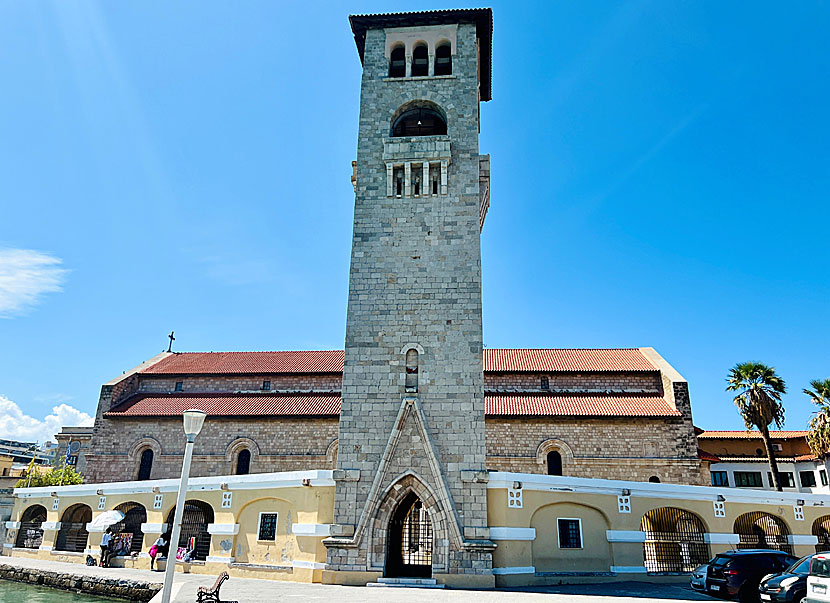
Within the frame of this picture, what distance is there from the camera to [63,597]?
18.0 m

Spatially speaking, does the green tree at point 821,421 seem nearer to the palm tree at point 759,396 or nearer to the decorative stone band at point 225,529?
the palm tree at point 759,396

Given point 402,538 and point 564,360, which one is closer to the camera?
point 402,538

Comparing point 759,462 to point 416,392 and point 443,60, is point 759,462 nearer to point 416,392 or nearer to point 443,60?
point 416,392

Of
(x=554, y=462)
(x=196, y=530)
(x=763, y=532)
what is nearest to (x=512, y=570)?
(x=763, y=532)

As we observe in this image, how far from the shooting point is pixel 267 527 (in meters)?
18.9

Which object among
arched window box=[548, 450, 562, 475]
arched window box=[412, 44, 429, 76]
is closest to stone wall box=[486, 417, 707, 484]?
arched window box=[548, 450, 562, 475]

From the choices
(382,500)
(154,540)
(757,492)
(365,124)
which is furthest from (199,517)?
(757,492)

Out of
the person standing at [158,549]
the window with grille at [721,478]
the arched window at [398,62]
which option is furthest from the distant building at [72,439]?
the window with grille at [721,478]

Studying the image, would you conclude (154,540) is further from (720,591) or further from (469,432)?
(720,591)

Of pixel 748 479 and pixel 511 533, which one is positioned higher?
pixel 748 479

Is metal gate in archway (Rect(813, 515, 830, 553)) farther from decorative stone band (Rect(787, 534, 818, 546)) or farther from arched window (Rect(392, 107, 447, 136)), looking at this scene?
arched window (Rect(392, 107, 447, 136))

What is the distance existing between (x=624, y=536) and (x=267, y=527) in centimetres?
1194

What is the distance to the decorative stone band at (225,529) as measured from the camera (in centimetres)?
1912

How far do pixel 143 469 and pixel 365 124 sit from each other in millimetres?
22571
